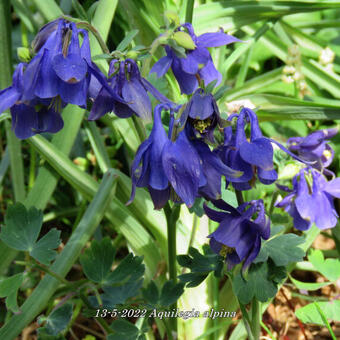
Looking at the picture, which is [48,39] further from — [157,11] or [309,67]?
[309,67]

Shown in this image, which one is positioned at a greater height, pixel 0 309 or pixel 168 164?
pixel 168 164

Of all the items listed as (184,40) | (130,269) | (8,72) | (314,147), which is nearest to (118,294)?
(130,269)

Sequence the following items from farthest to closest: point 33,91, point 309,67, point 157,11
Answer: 1. point 309,67
2. point 157,11
3. point 33,91

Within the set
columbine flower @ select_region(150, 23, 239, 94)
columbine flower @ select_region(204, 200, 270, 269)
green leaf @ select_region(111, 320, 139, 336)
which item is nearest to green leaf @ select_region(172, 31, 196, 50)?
columbine flower @ select_region(150, 23, 239, 94)

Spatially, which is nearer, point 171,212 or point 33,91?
point 33,91

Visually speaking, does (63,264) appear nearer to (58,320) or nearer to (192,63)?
(58,320)

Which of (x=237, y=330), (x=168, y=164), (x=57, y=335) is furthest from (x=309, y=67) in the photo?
(x=57, y=335)

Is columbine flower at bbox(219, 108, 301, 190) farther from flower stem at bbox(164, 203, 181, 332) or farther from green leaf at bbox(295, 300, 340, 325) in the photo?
green leaf at bbox(295, 300, 340, 325)

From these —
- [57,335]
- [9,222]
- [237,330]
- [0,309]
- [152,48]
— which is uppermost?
[152,48]
